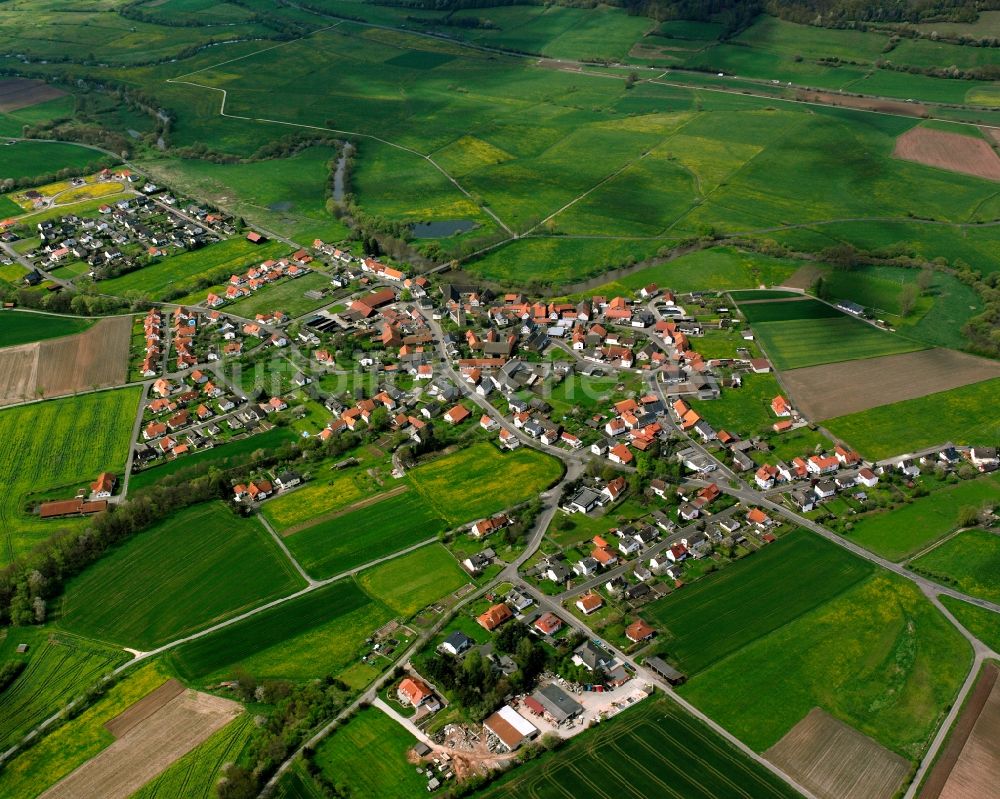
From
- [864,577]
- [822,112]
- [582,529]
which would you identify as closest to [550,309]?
[582,529]

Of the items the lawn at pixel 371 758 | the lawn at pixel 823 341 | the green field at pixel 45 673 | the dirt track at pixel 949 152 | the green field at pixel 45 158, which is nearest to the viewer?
the lawn at pixel 371 758

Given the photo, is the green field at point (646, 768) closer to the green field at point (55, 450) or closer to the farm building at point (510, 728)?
the farm building at point (510, 728)

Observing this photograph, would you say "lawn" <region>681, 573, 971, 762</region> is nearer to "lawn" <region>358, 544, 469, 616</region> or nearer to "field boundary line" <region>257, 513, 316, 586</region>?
"lawn" <region>358, 544, 469, 616</region>

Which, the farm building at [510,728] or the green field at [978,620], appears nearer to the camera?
the farm building at [510,728]

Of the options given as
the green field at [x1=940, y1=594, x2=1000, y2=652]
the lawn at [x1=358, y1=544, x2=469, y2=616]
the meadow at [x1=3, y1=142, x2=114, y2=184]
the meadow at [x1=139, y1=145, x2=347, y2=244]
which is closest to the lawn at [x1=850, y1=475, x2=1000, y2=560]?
the green field at [x1=940, y1=594, x2=1000, y2=652]

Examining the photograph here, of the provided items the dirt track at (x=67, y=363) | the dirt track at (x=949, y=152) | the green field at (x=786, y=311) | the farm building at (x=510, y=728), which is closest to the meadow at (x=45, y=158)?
the dirt track at (x=67, y=363)

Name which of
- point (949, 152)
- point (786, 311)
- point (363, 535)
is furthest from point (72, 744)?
point (949, 152)

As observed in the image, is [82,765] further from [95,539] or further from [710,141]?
[710,141]

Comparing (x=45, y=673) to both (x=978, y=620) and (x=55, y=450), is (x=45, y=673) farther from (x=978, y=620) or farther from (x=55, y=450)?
(x=978, y=620)
